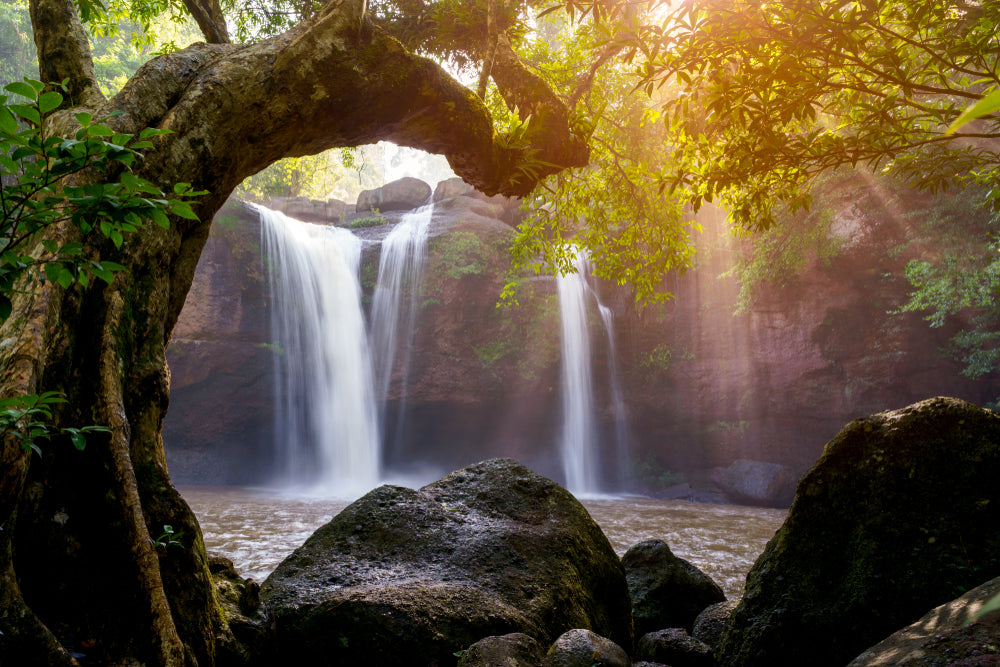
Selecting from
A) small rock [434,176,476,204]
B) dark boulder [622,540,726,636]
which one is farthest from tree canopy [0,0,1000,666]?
small rock [434,176,476,204]

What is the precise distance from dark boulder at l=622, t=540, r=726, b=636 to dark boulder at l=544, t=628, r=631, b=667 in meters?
1.84

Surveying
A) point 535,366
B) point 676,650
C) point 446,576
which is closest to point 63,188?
point 446,576

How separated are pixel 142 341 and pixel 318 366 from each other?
18.3m

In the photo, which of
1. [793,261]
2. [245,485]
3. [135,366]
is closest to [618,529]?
[793,261]

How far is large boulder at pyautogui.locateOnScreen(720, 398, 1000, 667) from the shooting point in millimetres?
2826

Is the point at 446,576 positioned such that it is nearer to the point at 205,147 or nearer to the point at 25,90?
the point at 205,147

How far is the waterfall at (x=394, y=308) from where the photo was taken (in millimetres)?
20297

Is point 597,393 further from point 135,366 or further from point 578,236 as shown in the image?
point 135,366

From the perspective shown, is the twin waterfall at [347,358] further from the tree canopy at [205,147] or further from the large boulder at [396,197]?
the tree canopy at [205,147]

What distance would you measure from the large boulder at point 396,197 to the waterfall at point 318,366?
17.2ft

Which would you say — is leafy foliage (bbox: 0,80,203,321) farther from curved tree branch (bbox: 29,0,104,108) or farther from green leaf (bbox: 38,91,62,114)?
curved tree branch (bbox: 29,0,104,108)

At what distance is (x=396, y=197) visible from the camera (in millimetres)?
25234

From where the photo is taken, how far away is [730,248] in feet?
58.7

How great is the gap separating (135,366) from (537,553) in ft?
8.95
